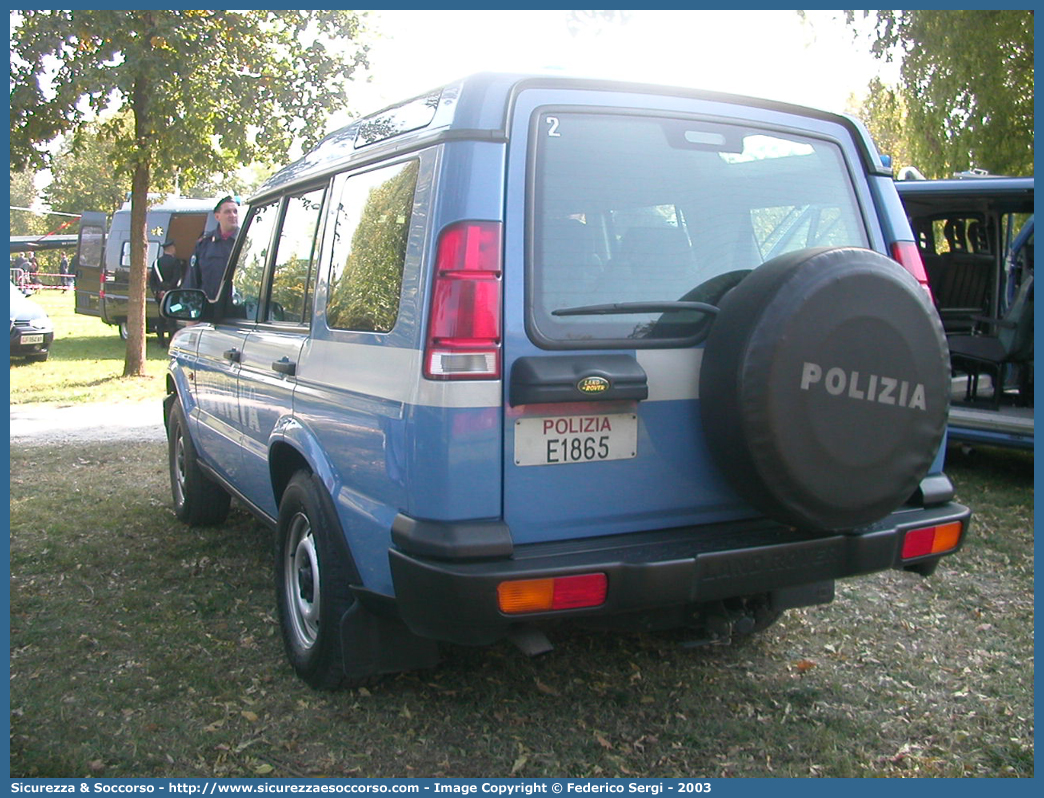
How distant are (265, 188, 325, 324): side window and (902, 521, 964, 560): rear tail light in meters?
2.36

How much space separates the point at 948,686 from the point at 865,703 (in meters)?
0.38

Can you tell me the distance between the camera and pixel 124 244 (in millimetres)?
20844

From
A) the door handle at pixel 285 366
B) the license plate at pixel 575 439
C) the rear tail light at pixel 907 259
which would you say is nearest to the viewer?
the license plate at pixel 575 439

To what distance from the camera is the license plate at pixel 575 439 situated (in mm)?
2854

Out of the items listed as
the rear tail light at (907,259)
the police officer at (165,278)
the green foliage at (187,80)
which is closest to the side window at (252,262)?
the police officer at (165,278)

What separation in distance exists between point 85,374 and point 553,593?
1380 centimetres

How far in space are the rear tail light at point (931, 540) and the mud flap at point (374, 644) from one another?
1.65 m

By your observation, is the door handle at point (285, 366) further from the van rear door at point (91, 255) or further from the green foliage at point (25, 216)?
the green foliage at point (25, 216)

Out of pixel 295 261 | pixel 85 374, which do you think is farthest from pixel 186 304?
pixel 85 374

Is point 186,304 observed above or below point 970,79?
below

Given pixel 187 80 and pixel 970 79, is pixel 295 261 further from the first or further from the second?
pixel 970 79

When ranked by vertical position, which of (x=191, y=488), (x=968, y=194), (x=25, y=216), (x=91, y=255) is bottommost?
(x=191, y=488)

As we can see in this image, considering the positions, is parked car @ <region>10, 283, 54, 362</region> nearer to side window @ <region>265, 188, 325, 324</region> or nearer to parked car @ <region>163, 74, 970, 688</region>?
side window @ <region>265, 188, 325, 324</region>

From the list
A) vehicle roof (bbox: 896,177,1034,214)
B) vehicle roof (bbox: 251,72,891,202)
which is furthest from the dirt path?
vehicle roof (bbox: 896,177,1034,214)
